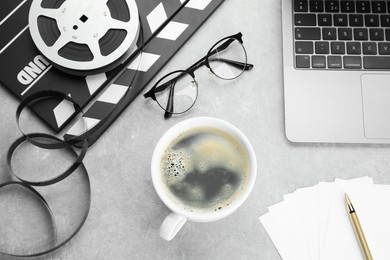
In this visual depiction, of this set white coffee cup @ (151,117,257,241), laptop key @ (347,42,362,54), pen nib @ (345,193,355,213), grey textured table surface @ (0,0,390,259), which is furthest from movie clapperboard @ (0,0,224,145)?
pen nib @ (345,193,355,213)

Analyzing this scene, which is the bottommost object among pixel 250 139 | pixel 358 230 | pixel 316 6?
pixel 358 230

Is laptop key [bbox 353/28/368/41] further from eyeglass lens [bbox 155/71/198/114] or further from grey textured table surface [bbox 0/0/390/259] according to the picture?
eyeglass lens [bbox 155/71/198/114]

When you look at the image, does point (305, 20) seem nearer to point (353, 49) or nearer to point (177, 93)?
point (353, 49)

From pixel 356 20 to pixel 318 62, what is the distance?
0.09 meters

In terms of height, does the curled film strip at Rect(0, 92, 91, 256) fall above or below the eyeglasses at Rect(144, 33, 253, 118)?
below

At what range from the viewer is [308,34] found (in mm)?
876

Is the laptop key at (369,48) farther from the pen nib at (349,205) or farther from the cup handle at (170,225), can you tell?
the cup handle at (170,225)

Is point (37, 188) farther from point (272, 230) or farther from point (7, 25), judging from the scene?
point (272, 230)

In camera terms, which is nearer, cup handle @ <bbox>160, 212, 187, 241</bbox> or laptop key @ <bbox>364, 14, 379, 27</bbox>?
cup handle @ <bbox>160, 212, 187, 241</bbox>

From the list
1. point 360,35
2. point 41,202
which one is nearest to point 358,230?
point 360,35

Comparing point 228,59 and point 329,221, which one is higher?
point 228,59

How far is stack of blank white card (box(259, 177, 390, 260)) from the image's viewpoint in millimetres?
829

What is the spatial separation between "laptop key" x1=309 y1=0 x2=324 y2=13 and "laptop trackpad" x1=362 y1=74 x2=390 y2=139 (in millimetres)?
127

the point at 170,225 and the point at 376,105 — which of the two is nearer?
the point at 170,225
